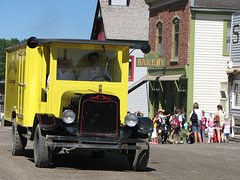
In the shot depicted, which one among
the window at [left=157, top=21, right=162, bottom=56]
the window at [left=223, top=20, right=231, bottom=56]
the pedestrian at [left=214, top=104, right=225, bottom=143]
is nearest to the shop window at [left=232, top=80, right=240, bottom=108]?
the window at [left=223, top=20, right=231, bottom=56]

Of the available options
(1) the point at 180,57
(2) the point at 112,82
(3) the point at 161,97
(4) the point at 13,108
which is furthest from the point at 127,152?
(3) the point at 161,97

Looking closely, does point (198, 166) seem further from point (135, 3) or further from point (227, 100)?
point (135, 3)

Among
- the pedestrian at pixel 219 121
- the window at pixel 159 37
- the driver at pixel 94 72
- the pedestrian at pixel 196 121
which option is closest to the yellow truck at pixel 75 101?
the driver at pixel 94 72

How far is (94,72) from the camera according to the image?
42.6 ft

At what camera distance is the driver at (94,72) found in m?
12.9

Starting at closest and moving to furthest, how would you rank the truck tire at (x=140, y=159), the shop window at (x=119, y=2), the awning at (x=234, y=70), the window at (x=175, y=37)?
the truck tire at (x=140, y=159) → the awning at (x=234, y=70) → the window at (x=175, y=37) → the shop window at (x=119, y=2)

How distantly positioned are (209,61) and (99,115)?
19.4m

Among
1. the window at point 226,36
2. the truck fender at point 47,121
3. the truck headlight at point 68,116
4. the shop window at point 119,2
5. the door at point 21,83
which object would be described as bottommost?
the truck fender at point 47,121

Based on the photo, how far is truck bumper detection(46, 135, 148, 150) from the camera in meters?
11.4

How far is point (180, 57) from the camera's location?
30.7 m

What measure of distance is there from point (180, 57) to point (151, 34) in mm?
4447

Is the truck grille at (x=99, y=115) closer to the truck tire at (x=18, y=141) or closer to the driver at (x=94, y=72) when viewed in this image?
the driver at (x=94, y=72)

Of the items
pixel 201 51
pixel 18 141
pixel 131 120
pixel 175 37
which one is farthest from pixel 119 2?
pixel 131 120

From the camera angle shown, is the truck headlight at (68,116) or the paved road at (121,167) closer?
the paved road at (121,167)
